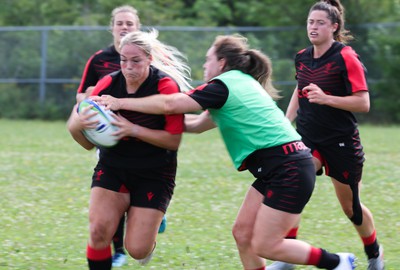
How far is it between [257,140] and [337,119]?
4.07 ft

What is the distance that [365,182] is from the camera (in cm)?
1058

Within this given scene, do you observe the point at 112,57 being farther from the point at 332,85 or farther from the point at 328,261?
the point at 328,261

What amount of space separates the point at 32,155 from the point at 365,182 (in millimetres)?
5658

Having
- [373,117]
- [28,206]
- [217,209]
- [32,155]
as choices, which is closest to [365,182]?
[217,209]

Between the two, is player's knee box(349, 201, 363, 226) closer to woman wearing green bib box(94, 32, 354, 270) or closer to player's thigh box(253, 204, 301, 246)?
woman wearing green bib box(94, 32, 354, 270)

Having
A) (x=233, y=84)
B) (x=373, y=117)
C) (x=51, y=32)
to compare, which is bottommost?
(x=373, y=117)

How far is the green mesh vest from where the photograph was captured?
189 inches

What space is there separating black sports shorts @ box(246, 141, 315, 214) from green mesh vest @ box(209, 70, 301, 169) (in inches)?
2.4

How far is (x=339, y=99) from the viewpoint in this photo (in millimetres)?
5594

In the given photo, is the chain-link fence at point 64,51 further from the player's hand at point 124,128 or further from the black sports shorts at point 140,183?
the player's hand at point 124,128

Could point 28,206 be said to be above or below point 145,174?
below

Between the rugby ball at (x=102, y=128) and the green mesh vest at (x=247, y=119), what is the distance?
63 cm

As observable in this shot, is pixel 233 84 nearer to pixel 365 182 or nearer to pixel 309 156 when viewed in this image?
pixel 309 156

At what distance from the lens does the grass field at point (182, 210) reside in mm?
6320
